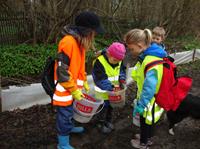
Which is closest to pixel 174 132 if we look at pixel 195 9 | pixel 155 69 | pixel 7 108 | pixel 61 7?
pixel 155 69

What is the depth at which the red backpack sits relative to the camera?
→ 10.3 feet

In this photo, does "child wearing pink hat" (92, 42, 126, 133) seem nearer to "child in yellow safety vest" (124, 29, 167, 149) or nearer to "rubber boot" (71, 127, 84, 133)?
"child in yellow safety vest" (124, 29, 167, 149)

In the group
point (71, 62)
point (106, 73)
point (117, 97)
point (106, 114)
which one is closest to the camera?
point (71, 62)

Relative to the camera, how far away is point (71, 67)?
10.0ft

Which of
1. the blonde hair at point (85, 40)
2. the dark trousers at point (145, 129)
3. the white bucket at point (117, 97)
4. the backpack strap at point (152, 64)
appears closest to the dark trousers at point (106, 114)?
the white bucket at point (117, 97)

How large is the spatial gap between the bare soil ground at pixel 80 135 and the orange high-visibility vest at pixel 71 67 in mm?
797

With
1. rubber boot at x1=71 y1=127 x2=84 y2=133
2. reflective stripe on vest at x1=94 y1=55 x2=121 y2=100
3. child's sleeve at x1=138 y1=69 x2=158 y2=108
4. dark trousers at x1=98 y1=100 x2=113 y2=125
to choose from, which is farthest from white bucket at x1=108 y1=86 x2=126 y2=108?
rubber boot at x1=71 y1=127 x2=84 y2=133

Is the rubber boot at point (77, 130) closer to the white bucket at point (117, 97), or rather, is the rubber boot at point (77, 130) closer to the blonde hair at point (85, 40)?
the white bucket at point (117, 97)

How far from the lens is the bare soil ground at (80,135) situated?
3.69 meters

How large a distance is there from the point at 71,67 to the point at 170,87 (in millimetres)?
1119

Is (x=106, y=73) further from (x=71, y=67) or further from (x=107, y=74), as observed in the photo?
(x=71, y=67)

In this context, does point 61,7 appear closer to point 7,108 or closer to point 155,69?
point 7,108

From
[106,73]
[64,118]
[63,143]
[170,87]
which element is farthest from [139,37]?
[63,143]

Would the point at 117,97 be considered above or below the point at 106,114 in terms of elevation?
above
